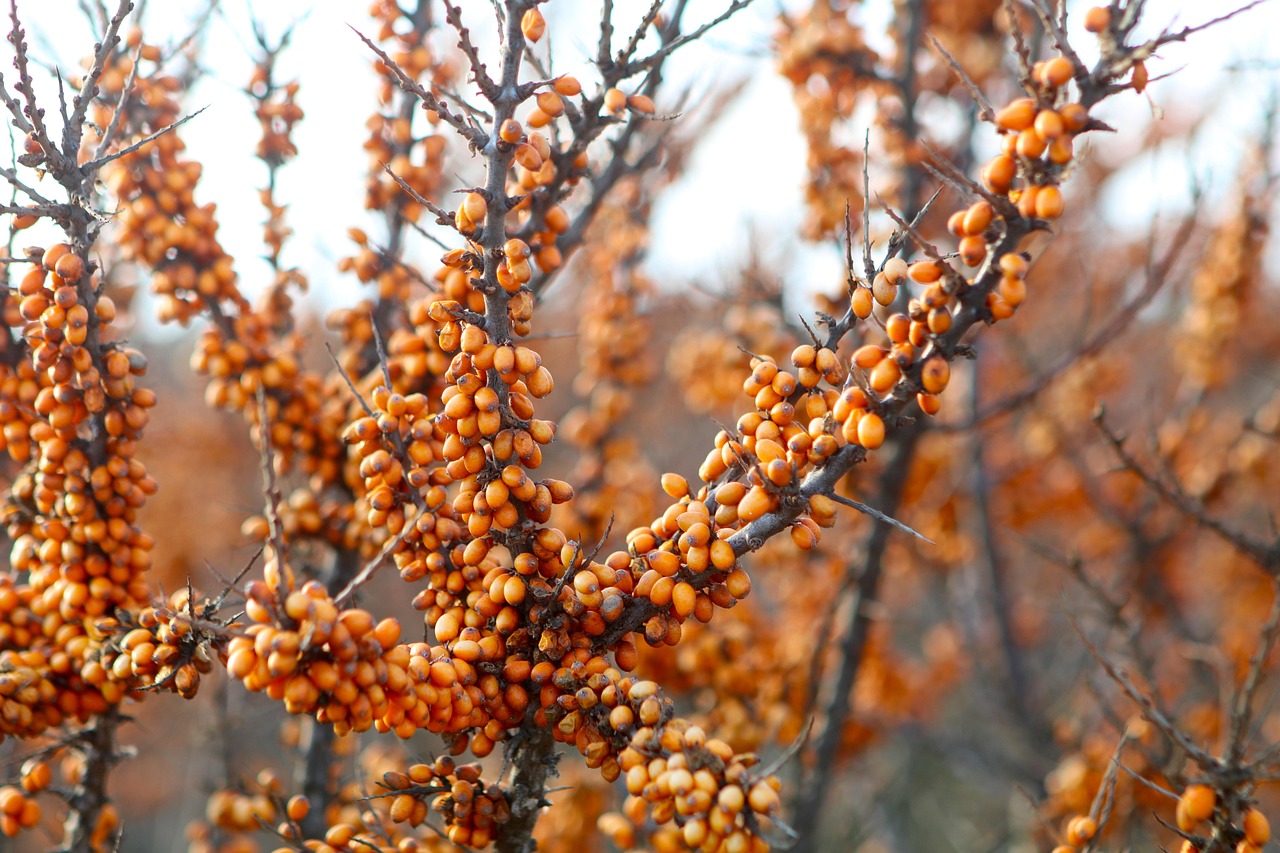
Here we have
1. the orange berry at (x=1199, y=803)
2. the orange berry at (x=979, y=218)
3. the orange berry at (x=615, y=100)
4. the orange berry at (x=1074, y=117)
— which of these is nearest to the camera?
the orange berry at (x=1074, y=117)

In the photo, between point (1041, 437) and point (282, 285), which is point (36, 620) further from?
point (1041, 437)

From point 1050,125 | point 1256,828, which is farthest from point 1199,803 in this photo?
point 1050,125

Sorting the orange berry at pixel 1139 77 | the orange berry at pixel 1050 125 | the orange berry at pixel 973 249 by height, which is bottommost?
the orange berry at pixel 973 249

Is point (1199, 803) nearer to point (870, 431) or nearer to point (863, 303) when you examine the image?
point (870, 431)

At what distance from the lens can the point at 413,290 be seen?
3084 millimetres

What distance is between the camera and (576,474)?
12.4 feet

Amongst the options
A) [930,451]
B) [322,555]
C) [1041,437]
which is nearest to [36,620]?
[322,555]

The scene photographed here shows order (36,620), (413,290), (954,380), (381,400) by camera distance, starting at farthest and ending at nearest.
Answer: (954,380)
(413,290)
(36,620)
(381,400)

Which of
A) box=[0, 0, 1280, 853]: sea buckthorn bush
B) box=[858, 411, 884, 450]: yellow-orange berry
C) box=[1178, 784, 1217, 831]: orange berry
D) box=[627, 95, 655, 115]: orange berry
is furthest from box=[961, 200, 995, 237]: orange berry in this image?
box=[1178, 784, 1217, 831]: orange berry

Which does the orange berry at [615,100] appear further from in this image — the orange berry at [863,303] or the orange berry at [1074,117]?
the orange berry at [1074,117]

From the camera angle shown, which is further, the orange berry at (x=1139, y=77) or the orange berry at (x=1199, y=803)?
the orange berry at (x=1199, y=803)

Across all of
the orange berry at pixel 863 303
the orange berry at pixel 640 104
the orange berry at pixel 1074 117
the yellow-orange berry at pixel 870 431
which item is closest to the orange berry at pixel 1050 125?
the orange berry at pixel 1074 117

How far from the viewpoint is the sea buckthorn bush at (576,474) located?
5.03ft

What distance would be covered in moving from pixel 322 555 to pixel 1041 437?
4418mm
